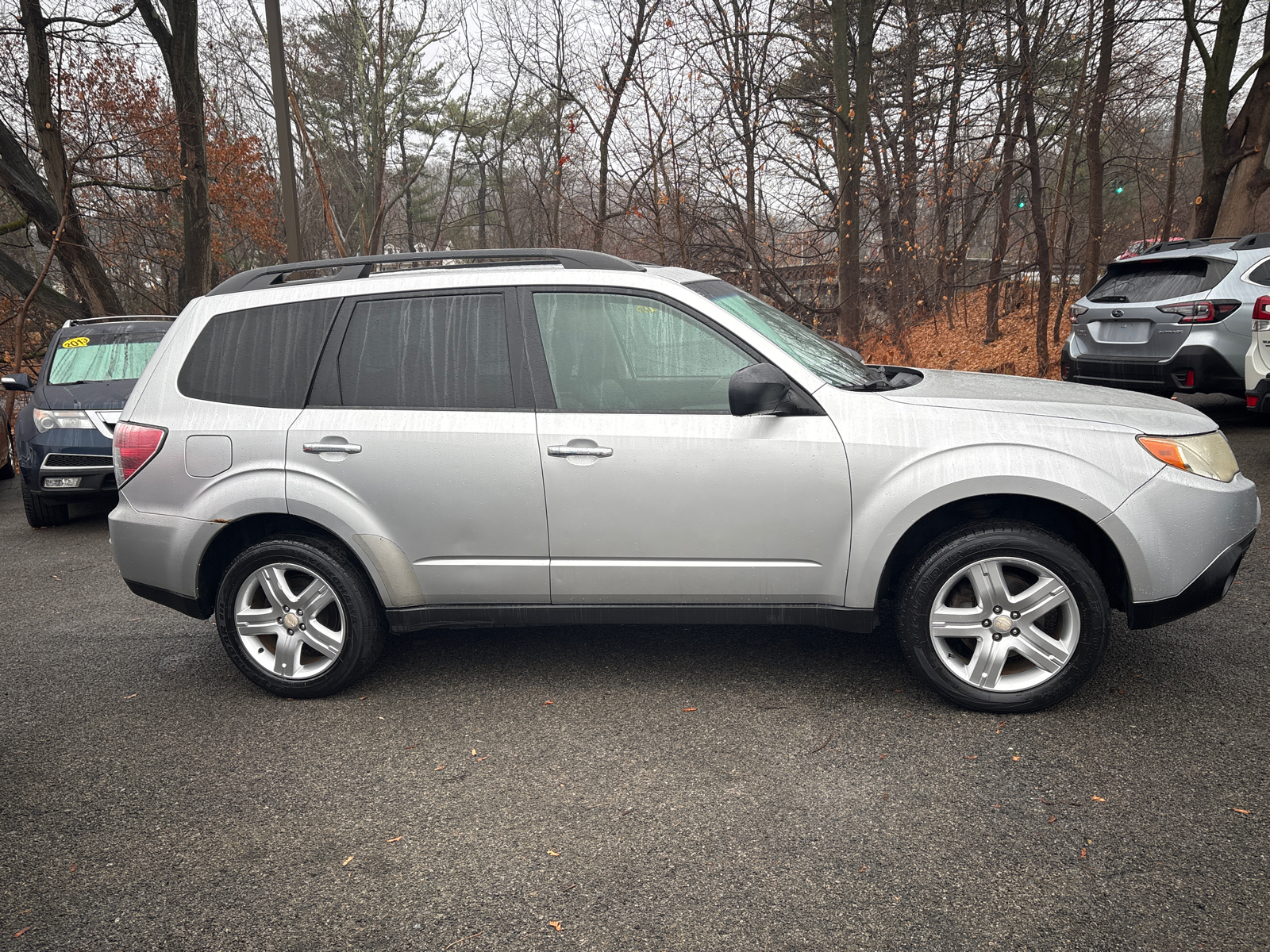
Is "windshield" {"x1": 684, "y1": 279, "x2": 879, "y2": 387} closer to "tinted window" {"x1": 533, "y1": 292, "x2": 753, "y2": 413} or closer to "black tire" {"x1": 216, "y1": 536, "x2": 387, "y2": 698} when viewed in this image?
"tinted window" {"x1": 533, "y1": 292, "x2": 753, "y2": 413}

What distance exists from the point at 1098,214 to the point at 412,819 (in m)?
15.4

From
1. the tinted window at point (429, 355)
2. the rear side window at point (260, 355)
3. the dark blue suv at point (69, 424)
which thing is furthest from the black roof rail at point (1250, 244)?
the dark blue suv at point (69, 424)

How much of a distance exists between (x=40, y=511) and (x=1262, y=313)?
35.2 ft

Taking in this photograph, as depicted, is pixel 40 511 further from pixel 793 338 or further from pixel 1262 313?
pixel 1262 313

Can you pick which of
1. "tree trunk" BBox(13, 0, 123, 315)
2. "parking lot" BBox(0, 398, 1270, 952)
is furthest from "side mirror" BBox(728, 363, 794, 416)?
"tree trunk" BBox(13, 0, 123, 315)

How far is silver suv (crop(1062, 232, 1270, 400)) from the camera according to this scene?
817 cm

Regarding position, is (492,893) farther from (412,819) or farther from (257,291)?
(257,291)

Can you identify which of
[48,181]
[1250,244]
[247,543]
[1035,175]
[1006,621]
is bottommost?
[1006,621]

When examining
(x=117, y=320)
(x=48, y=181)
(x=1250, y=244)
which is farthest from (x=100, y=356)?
(x=1250, y=244)

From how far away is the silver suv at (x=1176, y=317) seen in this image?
8.17 metres

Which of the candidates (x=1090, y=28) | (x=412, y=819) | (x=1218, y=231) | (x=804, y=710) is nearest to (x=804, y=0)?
(x=1090, y=28)

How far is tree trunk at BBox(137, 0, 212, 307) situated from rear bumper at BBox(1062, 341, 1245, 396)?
14.0m

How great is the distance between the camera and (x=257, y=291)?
4066 mm

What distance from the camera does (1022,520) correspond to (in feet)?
11.4
